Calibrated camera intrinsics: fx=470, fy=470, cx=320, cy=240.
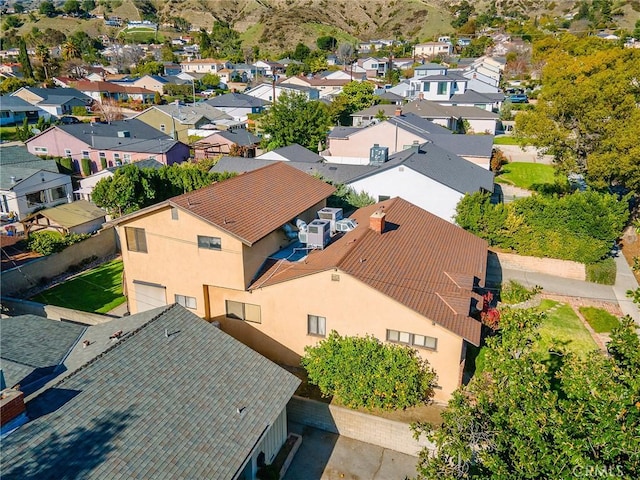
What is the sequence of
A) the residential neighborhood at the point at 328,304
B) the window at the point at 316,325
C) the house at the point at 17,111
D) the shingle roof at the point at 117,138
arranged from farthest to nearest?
the house at the point at 17,111
the shingle roof at the point at 117,138
the window at the point at 316,325
the residential neighborhood at the point at 328,304

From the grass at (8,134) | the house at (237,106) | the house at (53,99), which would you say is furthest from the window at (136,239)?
the house at (53,99)

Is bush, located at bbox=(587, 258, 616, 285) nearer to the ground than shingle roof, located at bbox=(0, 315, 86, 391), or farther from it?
nearer to the ground

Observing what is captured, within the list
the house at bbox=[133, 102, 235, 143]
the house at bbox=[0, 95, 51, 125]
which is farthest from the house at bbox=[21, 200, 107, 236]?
the house at bbox=[0, 95, 51, 125]

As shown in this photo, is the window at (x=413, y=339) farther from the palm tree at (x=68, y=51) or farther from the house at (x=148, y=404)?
the palm tree at (x=68, y=51)

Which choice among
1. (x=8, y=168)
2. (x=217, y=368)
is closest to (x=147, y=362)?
(x=217, y=368)

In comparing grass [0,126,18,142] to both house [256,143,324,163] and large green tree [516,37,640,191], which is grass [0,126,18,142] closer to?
house [256,143,324,163]

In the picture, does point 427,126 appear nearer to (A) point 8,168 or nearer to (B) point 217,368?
(A) point 8,168
